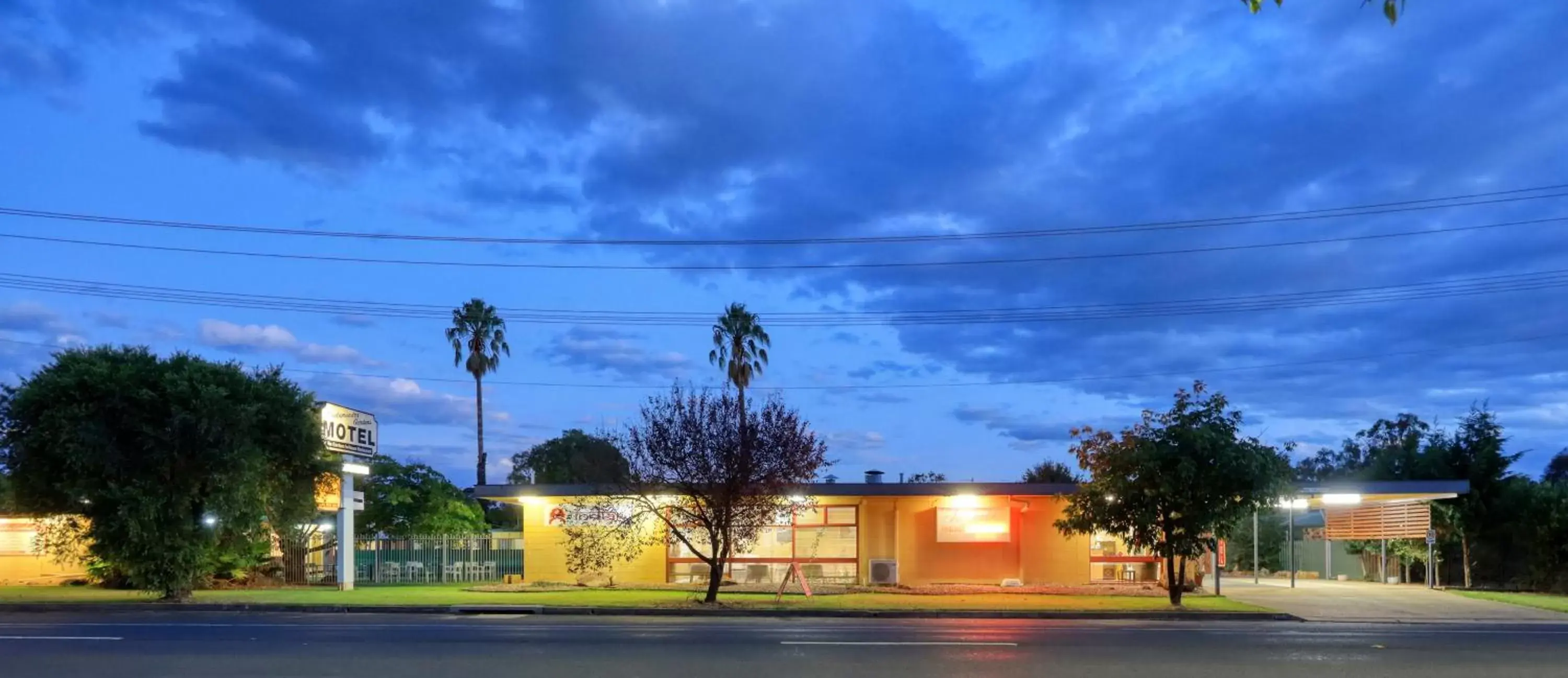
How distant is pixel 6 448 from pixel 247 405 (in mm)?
5709

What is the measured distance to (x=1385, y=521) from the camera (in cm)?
3484

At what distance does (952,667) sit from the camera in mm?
13953

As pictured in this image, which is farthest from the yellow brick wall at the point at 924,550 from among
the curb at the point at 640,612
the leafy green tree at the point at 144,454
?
the curb at the point at 640,612

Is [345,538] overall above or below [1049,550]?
above

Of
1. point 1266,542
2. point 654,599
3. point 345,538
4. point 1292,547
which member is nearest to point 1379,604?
point 1292,547

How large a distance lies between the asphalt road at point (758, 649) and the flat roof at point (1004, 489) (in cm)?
1036

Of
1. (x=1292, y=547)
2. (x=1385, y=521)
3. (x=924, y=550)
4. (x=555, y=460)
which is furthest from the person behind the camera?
(x=555, y=460)

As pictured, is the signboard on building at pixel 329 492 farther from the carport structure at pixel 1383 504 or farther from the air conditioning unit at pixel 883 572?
the carport structure at pixel 1383 504

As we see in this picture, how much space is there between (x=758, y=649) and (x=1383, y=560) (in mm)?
27826

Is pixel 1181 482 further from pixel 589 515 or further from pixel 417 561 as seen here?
pixel 417 561

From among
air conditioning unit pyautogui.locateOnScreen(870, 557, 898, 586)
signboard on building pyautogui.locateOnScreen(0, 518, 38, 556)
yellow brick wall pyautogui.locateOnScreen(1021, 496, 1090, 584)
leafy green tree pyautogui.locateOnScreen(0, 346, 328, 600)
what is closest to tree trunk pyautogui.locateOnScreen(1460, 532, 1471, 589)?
yellow brick wall pyautogui.locateOnScreen(1021, 496, 1090, 584)

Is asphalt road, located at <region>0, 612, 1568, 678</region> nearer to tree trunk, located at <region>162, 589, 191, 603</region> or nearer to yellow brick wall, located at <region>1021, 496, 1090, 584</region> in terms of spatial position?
tree trunk, located at <region>162, 589, 191, 603</region>

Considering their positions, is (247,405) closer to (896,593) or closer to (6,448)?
(6,448)

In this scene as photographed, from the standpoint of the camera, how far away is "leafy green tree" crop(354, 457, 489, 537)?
43.1 m
